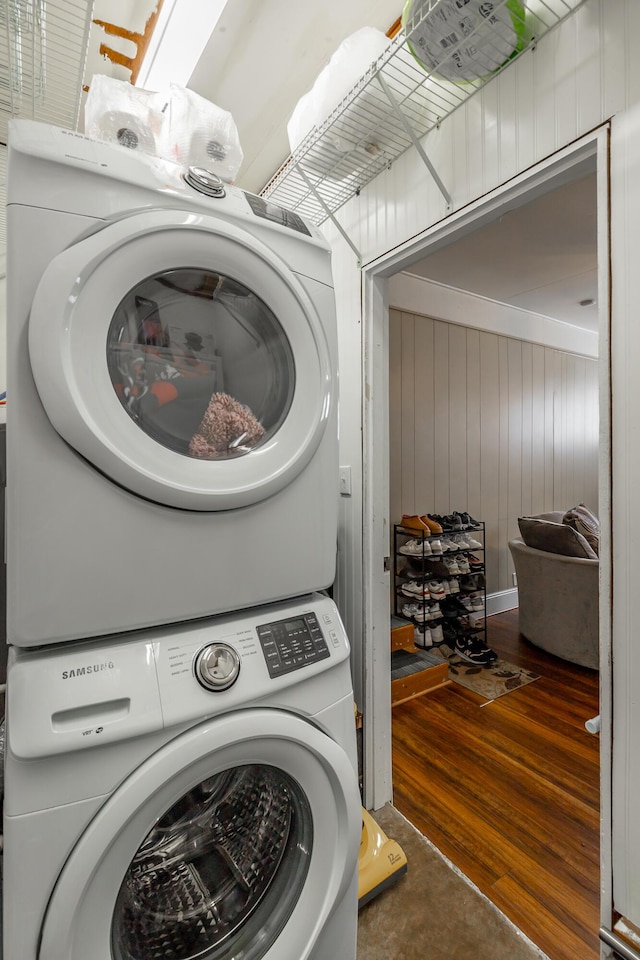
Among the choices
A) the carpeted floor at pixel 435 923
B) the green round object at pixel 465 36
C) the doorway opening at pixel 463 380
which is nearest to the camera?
the green round object at pixel 465 36

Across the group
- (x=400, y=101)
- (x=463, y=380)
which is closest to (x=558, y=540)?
(x=463, y=380)

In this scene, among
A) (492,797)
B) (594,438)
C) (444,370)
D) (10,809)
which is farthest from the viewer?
(594,438)

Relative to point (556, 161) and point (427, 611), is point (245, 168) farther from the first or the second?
point (427, 611)

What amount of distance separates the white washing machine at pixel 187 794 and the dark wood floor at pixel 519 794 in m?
0.75

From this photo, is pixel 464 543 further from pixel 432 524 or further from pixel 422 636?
pixel 422 636

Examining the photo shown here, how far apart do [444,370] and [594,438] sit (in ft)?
8.03

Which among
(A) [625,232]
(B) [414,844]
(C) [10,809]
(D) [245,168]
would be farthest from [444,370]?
(C) [10,809]

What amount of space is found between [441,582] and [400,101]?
2681 millimetres

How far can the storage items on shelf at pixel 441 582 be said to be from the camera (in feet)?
10.0

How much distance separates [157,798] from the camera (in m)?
0.76

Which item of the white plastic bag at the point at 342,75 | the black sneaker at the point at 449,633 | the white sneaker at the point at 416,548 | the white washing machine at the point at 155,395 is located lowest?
the black sneaker at the point at 449,633

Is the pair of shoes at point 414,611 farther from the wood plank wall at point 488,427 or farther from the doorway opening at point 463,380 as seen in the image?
the wood plank wall at point 488,427

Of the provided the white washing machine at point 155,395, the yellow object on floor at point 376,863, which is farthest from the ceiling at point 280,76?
the yellow object on floor at point 376,863

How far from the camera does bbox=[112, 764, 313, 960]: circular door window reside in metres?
0.87
